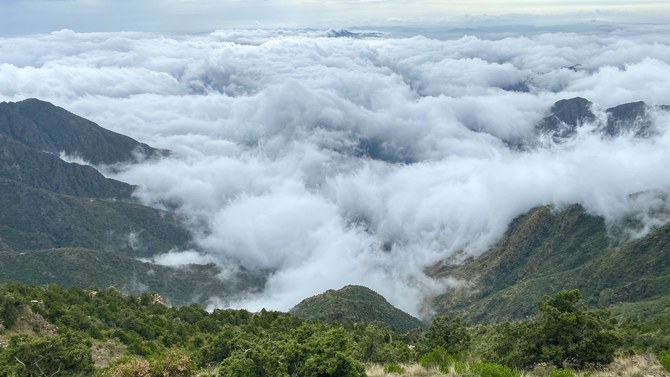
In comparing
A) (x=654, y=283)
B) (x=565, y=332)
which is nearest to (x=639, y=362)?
(x=565, y=332)

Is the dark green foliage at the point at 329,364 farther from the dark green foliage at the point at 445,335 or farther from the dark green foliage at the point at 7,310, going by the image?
the dark green foliage at the point at 7,310

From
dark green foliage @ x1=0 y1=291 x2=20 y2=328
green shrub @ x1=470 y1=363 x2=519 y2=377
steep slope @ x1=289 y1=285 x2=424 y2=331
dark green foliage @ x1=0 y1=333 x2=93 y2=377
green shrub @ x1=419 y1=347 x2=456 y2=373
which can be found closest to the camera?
green shrub @ x1=470 y1=363 x2=519 y2=377

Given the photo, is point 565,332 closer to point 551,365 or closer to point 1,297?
point 551,365

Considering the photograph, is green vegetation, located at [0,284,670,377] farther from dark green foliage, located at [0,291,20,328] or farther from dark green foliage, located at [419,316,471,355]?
dark green foliage, located at [0,291,20,328]

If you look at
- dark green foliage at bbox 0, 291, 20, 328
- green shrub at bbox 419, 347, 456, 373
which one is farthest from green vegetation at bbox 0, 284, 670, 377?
dark green foliage at bbox 0, 291, 20, 328

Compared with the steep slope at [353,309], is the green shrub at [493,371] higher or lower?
higher

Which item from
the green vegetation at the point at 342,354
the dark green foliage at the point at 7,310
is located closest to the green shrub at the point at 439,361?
the green vegetation at the point at 342,354
